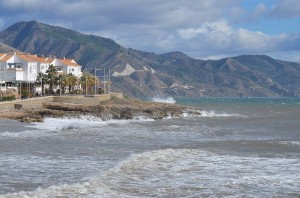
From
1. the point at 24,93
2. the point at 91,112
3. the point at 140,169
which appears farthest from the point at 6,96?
the point at 140,169

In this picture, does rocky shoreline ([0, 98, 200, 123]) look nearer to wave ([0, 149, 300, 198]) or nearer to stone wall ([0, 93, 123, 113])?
stone wall ([0, 93, 123, 113])

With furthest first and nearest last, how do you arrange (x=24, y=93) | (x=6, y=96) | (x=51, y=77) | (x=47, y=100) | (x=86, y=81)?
(x=86, y=81) < (x=51, y=77) < (x=24, y=93) < (x=47, y=100) < (x=6, y=96)

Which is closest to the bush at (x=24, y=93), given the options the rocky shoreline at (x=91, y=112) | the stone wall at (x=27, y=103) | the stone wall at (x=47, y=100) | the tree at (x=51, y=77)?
the stone wall at (x=47, y=100)

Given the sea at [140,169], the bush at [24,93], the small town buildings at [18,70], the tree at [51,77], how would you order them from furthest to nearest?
the tree at [51,77] → the small town buildings at [18,70] → the bush at [24,93] → the sea at [140,169]

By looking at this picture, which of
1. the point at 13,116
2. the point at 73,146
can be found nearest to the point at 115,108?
the point at 13,116

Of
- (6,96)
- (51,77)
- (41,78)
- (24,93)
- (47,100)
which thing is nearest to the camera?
(6,96)

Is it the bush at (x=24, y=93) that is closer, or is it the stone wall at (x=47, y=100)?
the stone wall at (x=47, y=100)

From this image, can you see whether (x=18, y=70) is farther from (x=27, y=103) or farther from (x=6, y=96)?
(x=27, y=103)

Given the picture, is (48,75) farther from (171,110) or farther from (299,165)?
(299,165)

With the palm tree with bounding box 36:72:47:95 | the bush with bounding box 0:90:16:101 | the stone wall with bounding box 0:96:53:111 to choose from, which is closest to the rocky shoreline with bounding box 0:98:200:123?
the stone wall with bounding box 0:96:53:111

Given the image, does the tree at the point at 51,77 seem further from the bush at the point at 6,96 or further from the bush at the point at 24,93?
the bush at the point at 6,96

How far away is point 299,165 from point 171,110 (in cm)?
5467

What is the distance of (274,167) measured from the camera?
2436 centimetres

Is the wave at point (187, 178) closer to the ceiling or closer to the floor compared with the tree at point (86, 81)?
closer to the floor
